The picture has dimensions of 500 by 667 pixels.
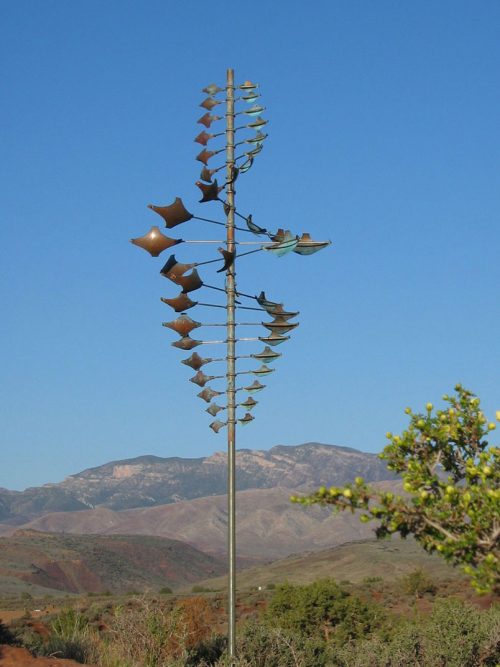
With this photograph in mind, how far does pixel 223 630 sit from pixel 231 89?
21.1 metres

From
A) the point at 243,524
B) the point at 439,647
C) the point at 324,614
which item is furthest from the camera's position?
the point at 243,524

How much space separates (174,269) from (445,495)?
574 cm

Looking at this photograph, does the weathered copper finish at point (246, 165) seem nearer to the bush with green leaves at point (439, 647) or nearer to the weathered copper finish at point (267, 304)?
the weathered copper finish at point (267, 304)

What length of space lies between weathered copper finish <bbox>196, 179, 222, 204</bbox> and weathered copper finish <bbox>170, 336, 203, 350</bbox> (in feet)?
6.33

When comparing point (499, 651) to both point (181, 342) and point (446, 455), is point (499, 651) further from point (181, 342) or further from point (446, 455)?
point (446, 455)

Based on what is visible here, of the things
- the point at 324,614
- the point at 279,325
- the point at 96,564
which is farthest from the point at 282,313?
the point at 96,564

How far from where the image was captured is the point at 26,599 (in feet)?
165

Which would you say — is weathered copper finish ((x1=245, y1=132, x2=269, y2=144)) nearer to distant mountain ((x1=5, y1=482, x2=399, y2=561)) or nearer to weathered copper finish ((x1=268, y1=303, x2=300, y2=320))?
weathered copper finish ((x1=268, y1=303, x2=300, y2=320))

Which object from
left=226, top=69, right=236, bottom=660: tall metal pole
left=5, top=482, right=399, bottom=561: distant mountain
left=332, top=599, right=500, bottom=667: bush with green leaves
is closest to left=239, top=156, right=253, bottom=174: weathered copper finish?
left=226, top=69, right=236, bottom=660: tall metal pole

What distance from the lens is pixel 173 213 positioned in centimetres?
1102

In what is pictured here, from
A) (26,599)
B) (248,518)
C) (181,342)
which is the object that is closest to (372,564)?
(26,599)

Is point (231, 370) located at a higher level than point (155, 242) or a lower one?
lower

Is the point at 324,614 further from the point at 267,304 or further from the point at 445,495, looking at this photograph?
the point at 445,495

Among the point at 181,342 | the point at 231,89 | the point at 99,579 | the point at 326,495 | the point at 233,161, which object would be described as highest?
the point at 231,89
